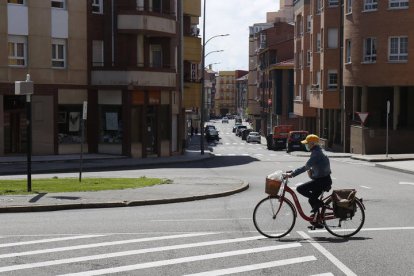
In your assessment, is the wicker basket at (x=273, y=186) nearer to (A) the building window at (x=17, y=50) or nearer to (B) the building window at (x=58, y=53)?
(A) the building window at (x=17, y=50)

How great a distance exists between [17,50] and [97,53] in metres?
5.16

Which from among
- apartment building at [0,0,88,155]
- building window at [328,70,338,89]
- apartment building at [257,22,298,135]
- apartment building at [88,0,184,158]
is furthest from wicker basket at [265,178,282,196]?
apartment building at [257,22,298,135]

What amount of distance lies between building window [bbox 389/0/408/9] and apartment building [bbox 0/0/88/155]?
21.0 metres

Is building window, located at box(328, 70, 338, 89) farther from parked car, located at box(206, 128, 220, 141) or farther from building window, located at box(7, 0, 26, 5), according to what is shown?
building window, located at box(7, 0, 26, 5)

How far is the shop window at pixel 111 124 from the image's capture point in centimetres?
4359

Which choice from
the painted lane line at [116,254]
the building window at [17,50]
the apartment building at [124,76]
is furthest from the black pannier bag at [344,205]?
the apartment building at [124,76]

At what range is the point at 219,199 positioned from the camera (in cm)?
2062

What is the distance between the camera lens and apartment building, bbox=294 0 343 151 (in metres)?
62.3

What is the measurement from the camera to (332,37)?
206 ft

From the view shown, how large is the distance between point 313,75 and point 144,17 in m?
28.7

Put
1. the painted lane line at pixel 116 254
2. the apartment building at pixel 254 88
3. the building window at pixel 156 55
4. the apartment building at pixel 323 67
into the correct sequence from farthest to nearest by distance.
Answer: the apartment building at pixel 254 88
the apartment building at pixel 323 67
the building window at pixel 156 55
the painted lane line at pixel 116 254

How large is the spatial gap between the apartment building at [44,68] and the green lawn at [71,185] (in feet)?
53.5

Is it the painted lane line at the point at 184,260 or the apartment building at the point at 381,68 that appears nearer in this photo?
the painted lane line at the point at 184,260

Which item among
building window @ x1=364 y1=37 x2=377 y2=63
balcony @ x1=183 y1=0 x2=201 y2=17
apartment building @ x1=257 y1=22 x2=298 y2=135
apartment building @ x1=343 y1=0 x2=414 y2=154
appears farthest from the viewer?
apartment building @ x1=257 y1=22 x2=298 y2=135
